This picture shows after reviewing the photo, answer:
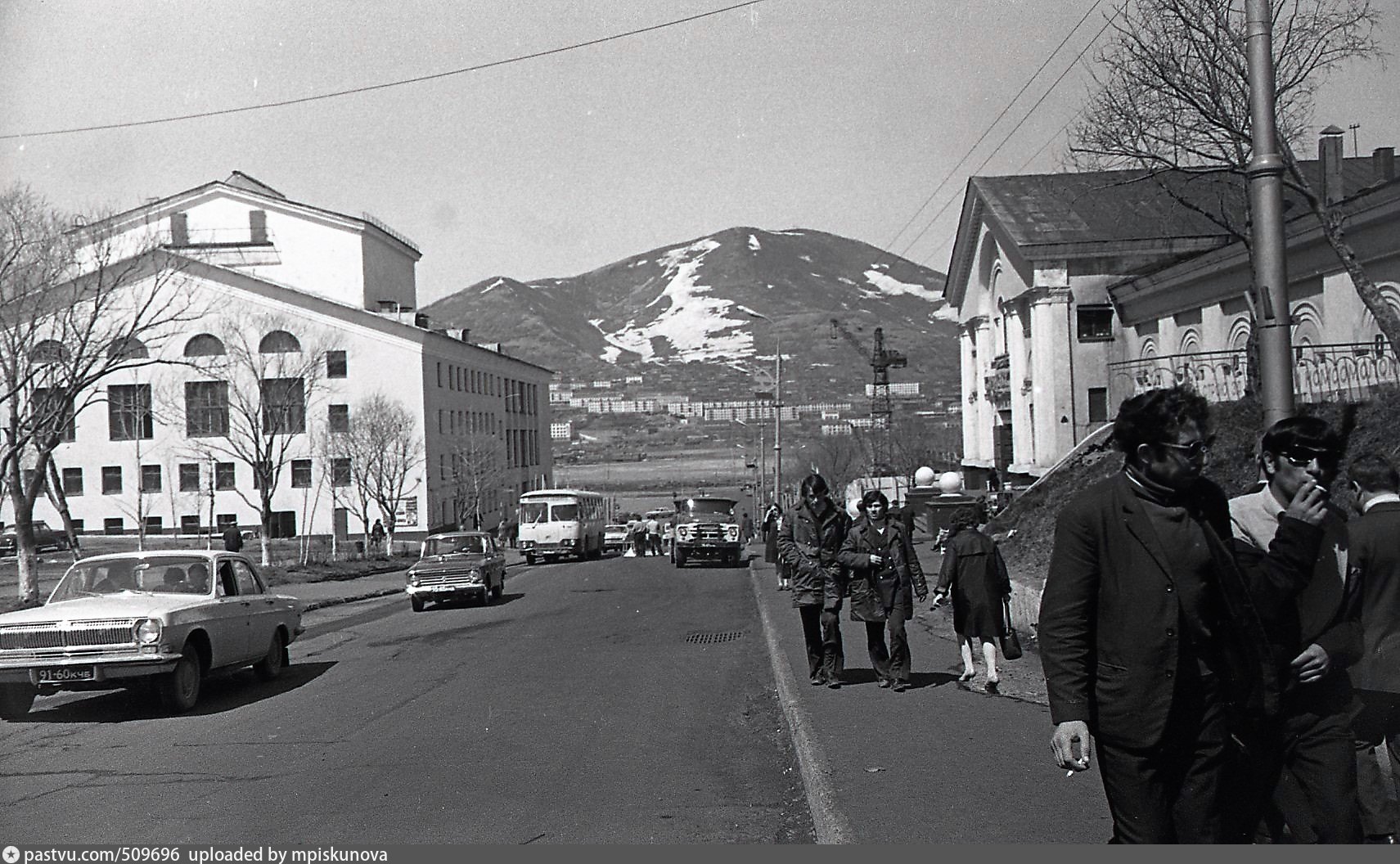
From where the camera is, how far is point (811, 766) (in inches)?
308

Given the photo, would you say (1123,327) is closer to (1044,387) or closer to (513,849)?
(1044,387)

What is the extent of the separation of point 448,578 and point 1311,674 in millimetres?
21508

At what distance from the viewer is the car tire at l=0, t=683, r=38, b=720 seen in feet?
38.3

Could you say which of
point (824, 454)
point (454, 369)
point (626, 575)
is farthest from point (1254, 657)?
point (824, 454)

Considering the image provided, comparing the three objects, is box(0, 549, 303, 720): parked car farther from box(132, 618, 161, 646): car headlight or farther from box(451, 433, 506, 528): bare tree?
box(451, 433, 506, 528): bare tree

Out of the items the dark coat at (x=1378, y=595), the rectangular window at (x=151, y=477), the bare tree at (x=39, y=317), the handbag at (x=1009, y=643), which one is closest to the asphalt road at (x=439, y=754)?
the handbag at (x=1009, y=643)

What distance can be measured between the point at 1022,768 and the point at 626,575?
2727cm

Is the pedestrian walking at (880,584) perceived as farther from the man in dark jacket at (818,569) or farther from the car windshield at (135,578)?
the car windshield at (135,578)

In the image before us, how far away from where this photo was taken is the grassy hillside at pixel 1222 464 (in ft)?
43.5

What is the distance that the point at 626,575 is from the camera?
34.3 m

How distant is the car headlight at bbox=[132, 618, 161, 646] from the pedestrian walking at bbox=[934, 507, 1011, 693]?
724cm

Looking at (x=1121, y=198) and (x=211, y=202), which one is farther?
(x=211, y=202)

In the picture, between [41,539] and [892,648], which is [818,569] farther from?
[41,539]

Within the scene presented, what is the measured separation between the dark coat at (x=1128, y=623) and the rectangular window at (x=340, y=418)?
57715 mm
